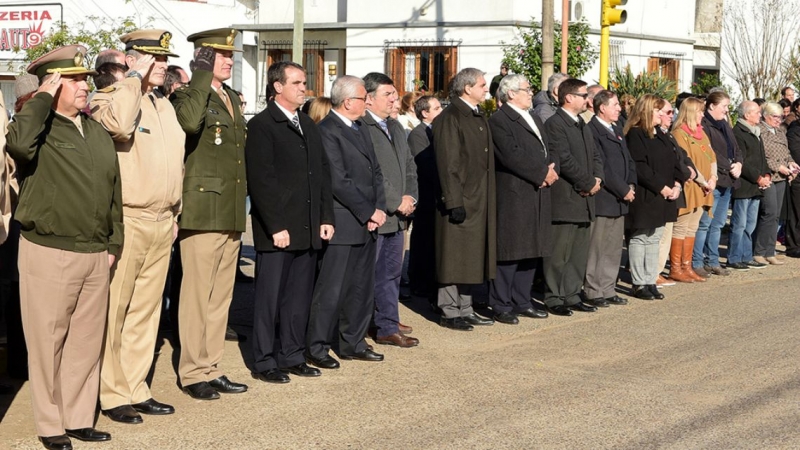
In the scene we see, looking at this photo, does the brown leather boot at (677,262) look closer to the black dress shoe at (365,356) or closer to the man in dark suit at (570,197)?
the man in dark suit at (570,197)

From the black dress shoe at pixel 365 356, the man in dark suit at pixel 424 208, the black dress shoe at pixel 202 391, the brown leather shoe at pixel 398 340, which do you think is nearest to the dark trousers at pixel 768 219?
the man in dark suit at pixel 424 208

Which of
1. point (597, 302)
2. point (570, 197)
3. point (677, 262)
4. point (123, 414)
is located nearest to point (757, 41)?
point (677, 262)

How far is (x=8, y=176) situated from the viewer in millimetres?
6676

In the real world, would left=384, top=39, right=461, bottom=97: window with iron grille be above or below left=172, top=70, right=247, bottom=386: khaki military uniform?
above

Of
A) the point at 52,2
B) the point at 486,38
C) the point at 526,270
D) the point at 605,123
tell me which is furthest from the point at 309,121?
the point at 52,2

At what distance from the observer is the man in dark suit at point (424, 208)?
11.3 metres

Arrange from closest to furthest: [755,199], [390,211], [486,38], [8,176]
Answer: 1. [8,176]
2. [390,211]
3. [755,199]
4. [486,38]

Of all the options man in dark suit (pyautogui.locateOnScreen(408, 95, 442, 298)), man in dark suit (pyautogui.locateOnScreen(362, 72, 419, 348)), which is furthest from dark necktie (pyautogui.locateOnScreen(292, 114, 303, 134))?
man in dark suit (pyautogui.locateOnScreen(408, 95, 442, 298))

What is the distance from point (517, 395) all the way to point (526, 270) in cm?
326

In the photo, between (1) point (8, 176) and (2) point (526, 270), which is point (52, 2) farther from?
(1) point (8, 176)

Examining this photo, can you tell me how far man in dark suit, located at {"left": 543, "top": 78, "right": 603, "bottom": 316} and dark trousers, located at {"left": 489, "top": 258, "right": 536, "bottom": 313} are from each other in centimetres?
27

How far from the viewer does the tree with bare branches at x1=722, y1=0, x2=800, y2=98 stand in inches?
1221

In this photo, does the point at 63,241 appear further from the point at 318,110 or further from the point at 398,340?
the point at 318,110

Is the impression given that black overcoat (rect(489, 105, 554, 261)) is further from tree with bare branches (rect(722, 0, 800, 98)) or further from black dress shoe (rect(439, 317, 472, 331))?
tree with bare branches (rect(722, 0, 800, 98))
